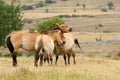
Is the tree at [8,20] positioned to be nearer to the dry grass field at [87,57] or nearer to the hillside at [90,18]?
the dry grass field at [87,57]

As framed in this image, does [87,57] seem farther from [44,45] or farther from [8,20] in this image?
[8,20]

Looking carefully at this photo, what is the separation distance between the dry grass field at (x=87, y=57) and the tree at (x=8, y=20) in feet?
13.7

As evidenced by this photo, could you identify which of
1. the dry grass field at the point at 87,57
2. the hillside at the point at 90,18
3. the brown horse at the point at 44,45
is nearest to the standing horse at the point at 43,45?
the brown horse at the point at 44,45

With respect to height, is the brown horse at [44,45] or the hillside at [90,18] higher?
the brown horse at [44,45]

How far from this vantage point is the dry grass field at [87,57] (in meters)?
14.5

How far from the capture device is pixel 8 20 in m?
50.4

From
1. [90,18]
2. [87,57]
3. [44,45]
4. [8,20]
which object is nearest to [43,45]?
[44,45]

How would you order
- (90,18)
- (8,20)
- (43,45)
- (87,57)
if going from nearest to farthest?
(43,45) → (87,57) → (8,20) → (90,18)

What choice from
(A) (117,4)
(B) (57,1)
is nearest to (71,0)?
(B) (57,1)

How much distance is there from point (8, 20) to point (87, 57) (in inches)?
936

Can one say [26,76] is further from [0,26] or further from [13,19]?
[13,19]

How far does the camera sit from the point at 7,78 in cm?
1359

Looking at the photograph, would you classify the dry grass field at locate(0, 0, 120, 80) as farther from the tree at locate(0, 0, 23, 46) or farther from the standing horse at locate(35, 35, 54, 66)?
the tree at locate(0, 0, 23, 46)

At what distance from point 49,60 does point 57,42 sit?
1.00 m
